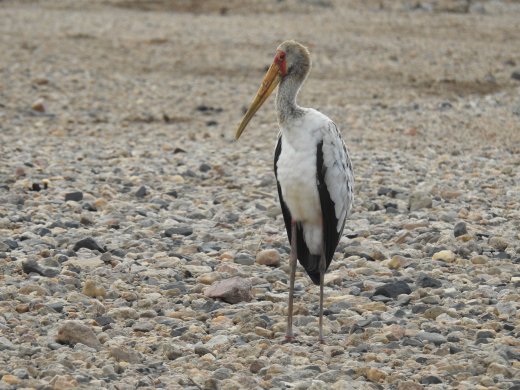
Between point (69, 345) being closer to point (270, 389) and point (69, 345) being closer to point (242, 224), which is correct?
point (270, 389)

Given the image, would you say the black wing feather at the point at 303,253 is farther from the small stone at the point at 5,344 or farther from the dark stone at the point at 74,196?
the dark stone at the point at 74,196

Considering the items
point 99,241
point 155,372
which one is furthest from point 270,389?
point 99,241

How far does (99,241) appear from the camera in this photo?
8.88 meters

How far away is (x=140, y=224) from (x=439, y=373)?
13.0 ft

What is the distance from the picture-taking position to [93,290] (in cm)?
751

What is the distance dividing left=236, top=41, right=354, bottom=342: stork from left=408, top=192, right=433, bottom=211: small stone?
3.06 meters

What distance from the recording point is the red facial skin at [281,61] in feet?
24.0

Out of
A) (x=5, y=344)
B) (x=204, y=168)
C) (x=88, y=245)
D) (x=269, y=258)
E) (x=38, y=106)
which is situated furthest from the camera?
(x=38, y=106)

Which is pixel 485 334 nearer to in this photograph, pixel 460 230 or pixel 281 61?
pixel 281 61

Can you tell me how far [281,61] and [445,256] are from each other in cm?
225

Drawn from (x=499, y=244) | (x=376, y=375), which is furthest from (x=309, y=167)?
(x=499, y=244)

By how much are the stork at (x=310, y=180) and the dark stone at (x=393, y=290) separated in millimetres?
645

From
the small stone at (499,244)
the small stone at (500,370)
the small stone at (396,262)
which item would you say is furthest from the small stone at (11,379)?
the small stone at (499,244)

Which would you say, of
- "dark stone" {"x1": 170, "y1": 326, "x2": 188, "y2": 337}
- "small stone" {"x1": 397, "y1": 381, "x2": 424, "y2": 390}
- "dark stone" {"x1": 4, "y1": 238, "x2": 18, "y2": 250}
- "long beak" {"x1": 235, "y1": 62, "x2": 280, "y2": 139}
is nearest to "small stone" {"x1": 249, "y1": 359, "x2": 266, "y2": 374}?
"dark stone" {"x1": 170, "y1": 326, "x2": 188, "y2": 337}
